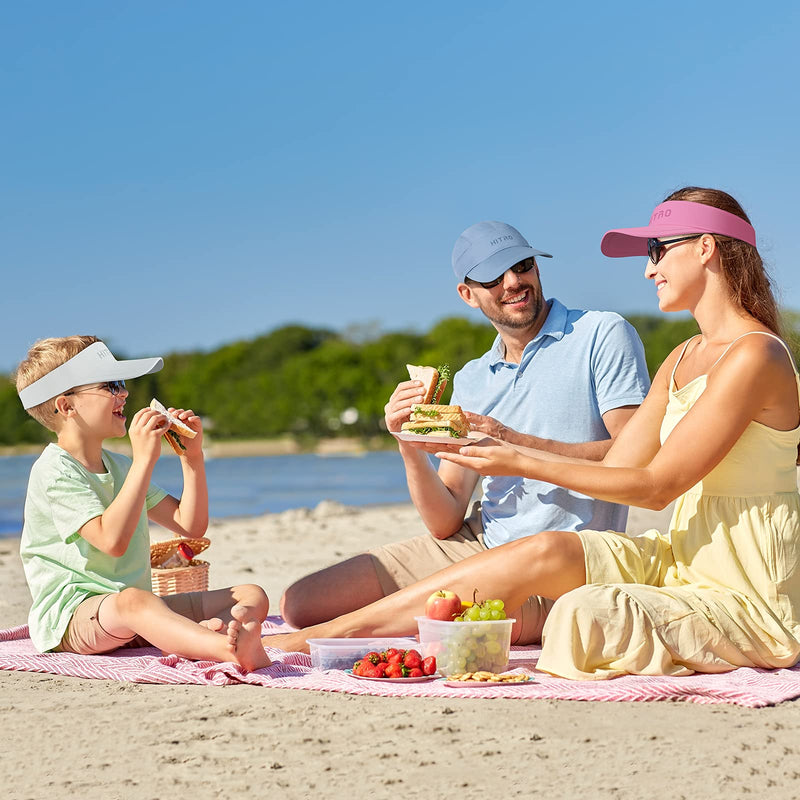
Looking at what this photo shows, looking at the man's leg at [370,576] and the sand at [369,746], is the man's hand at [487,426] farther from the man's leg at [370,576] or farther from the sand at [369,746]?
the sand at [369,746]

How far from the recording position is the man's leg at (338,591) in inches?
217

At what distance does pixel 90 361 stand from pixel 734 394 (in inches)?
116

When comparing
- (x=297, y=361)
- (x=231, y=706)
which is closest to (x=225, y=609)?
(x=231, y=706)

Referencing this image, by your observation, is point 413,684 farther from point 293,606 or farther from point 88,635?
point 88,635

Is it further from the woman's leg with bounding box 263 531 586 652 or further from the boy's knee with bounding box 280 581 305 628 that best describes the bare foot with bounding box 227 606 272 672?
the boy's knee with bounding box 280 581 305 628

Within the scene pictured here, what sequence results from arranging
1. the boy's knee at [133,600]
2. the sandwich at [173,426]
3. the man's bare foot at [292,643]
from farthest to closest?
the sandwich at [173,426] → the man's bare foot at [292,643] → the boy's knee at [133,600]

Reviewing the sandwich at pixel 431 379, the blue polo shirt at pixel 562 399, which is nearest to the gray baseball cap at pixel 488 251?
the blue polo shirt at pixel 562 399

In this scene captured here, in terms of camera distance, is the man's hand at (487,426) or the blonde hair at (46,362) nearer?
the man's hand at (487,426)

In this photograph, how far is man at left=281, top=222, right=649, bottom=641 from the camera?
5.18 meters

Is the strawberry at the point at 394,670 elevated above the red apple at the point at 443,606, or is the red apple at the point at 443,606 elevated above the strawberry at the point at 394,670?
the red apple at the point at 443,606

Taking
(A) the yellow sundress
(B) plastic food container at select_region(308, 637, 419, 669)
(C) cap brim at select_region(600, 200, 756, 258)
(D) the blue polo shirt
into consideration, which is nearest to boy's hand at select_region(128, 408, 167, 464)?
(B) plastic food container at select_region(308, 637, 419, 669)

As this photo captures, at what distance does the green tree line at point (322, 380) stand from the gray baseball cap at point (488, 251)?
62.8 meters

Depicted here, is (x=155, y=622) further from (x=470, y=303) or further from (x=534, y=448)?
(x=470, y=303)

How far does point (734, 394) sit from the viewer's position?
13.6ft
